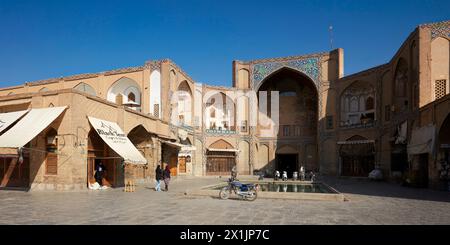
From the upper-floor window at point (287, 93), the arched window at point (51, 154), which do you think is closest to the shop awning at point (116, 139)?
the arched window at point (51, 154)

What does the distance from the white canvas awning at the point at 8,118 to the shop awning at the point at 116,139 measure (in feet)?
10.3

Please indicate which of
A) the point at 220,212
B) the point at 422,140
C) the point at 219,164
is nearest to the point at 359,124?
the point at 422,140

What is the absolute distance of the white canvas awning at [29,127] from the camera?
1209cm

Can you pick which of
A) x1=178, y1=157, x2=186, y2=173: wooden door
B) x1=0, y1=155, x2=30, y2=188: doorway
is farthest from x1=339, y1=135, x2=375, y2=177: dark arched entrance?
x1=0, y1=155, x2=30, y2=188: doorway

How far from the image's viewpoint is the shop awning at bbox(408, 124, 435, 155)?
585 inches

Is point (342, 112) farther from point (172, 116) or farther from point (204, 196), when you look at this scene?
Answer: point (204, 196)

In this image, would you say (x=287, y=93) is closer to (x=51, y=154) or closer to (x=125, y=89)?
(x=125, y=89)

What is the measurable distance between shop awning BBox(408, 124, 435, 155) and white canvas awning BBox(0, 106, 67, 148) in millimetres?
16254

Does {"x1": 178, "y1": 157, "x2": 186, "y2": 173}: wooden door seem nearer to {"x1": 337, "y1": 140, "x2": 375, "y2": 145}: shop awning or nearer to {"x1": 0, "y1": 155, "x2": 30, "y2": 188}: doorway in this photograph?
{"x1": 0, "y1": 155, "x2": 30, "y2": 188}: doorway

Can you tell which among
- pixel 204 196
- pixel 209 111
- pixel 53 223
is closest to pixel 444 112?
pixel 204 196

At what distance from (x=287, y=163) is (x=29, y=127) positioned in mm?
26896

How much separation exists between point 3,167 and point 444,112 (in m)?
20.9

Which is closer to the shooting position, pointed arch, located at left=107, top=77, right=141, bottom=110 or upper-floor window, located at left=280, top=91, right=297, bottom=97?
pointed arch, located at left=107, top=77, right=141, bottom=110

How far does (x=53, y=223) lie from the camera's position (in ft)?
22.3
